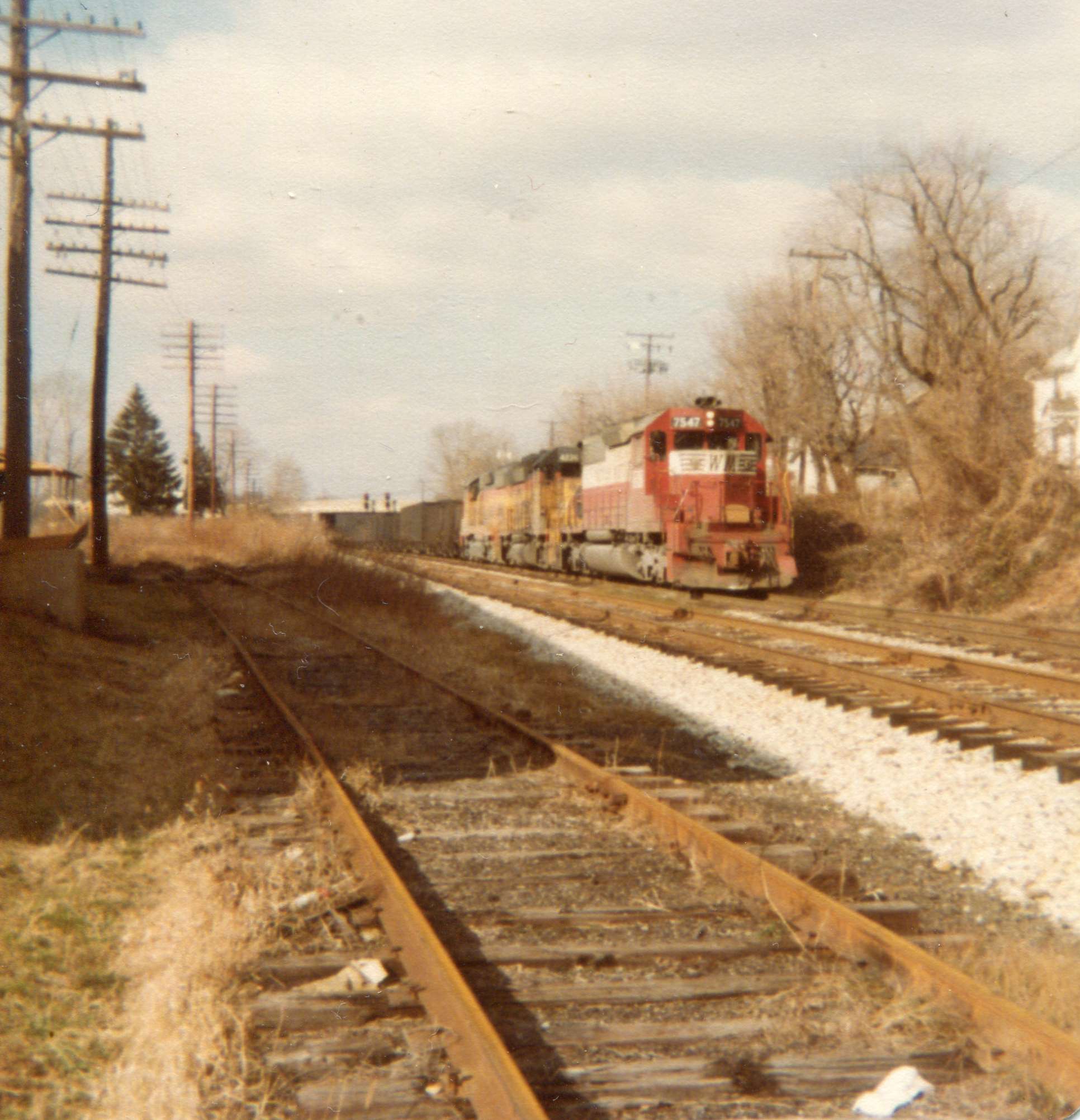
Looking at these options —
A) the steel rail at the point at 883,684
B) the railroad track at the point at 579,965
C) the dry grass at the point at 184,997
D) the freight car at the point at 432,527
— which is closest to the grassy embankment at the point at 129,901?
the dry grass at the point at 184,997

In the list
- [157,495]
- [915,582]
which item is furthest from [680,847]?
[157,495]

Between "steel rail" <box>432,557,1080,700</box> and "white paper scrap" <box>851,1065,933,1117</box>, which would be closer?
"white paper scrap" <box>851,1065,933,1117</box>

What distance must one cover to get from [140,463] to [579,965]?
54566 mm

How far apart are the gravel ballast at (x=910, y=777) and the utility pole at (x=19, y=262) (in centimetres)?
785

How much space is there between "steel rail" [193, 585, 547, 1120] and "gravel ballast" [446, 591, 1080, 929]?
258 cm

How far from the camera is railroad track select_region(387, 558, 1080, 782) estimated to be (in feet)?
24.3

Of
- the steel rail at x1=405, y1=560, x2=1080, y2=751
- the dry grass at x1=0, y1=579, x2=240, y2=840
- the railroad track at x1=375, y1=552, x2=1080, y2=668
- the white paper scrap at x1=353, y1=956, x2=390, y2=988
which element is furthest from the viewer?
the railroad track at x1=375, y1=552, x2=1080, y2=668

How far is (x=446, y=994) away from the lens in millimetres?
3344

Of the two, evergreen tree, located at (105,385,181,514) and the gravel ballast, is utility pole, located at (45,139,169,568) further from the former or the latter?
evergreen tree, located at (105,385,181,514)

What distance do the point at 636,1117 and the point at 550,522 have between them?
23.6m

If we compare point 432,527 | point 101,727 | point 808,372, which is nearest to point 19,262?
point 101,727

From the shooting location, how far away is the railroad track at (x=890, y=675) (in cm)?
741

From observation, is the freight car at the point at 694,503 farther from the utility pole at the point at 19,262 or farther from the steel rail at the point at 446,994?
the steel rail at the point at 446,994

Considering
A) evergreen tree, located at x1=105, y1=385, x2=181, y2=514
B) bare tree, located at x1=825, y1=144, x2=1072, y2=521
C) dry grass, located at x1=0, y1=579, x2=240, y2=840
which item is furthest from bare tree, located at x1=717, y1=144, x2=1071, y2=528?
evergreen tree, located at x1=105, y1=385, x2=181, y2=514
